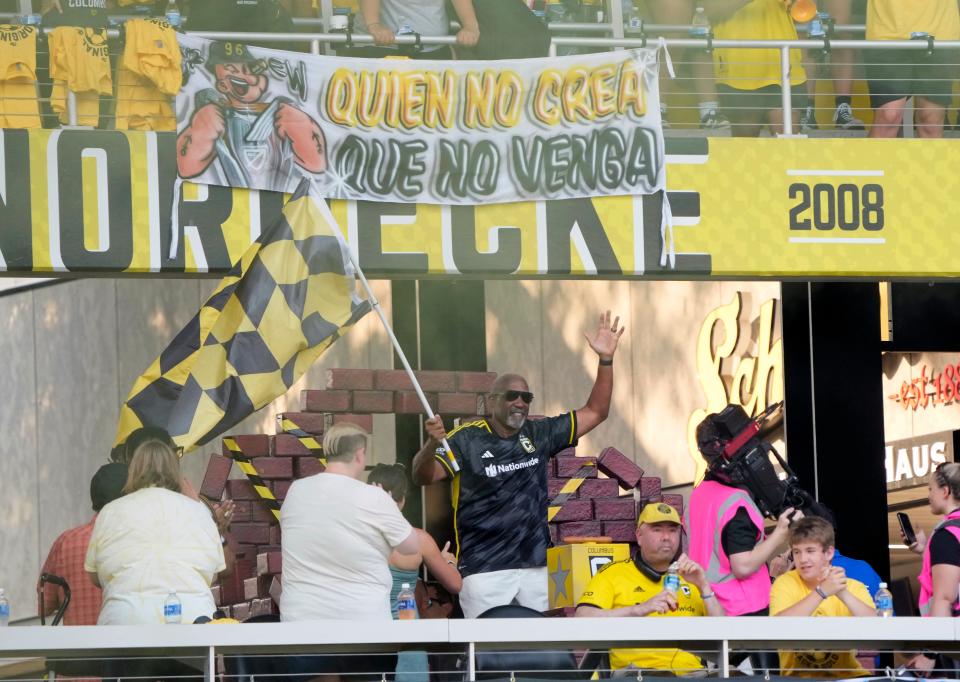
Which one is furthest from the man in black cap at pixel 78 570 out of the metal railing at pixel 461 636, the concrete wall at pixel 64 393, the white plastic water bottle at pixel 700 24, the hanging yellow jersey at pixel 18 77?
the white plastic water bottle at pixel 700 24

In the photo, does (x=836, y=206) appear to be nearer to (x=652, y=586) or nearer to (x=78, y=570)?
(x=652, y=586)

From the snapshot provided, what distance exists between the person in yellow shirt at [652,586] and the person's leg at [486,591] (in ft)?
3.61

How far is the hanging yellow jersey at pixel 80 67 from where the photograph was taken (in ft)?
35.9

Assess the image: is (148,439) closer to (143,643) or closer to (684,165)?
(143,643)

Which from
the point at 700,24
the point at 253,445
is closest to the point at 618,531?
the point at 253,445

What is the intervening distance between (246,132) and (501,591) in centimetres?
351

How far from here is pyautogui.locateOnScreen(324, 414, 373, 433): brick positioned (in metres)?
12.5

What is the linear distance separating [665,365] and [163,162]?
4.72m

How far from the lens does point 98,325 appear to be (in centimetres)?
1441

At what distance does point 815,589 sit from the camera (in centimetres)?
798

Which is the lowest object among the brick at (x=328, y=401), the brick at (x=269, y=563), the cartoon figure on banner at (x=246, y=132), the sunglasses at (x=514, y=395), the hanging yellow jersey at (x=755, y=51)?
the brick at (x=269, y=563)

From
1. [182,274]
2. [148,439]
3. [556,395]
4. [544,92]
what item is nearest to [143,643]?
[148,439]

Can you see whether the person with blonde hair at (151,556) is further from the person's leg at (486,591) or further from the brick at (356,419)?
the brick at (356,419)

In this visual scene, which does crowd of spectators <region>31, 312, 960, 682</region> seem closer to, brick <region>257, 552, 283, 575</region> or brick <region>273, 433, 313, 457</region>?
brick <region>257, 552, 283, 575</region>
